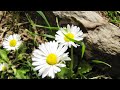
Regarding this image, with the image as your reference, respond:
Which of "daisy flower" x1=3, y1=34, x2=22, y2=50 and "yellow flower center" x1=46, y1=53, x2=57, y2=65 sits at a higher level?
"daisy flower" x1=3, y1=34, x2=22, y2=50

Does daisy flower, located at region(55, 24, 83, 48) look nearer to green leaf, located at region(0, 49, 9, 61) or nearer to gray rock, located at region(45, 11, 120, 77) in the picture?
gray rock, located at region(45, 11, 120, 77)

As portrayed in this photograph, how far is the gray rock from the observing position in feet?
7.45

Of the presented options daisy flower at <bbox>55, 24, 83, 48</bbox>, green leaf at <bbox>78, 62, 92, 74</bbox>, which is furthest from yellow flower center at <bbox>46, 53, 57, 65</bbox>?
green leaf at <bbox>78, 62, 92, 74</bbox>

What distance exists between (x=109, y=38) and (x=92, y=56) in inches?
6.1

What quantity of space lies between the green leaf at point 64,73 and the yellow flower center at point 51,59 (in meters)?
0.10

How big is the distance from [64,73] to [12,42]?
15.0 inches

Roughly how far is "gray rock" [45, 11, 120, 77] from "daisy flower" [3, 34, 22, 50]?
0.91ft

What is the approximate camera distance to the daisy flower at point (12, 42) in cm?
230


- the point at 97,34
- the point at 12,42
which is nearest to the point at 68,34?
the point at 97,34
